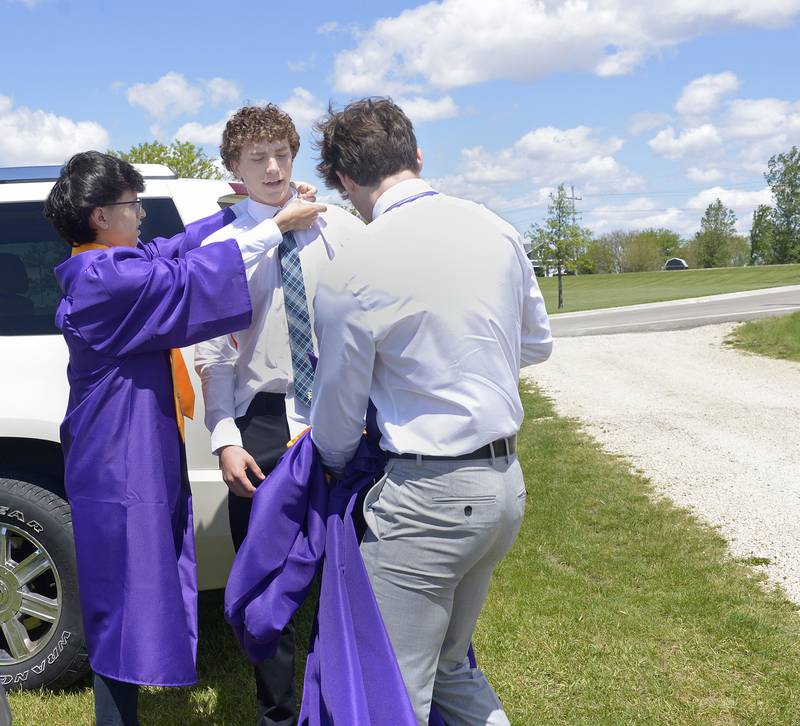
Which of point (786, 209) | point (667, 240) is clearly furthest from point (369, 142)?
point (667, 240)

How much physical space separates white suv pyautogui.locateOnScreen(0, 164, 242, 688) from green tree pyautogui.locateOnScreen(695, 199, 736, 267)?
297ft

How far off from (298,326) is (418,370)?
0.81 metres

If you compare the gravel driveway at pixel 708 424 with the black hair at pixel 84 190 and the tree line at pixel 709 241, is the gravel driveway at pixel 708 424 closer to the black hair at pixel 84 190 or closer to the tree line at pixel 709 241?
the black hair at pixel 84 190

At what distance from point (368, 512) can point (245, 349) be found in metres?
0.86

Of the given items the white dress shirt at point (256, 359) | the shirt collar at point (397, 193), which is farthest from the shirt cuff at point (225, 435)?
the shirt collar at point (397, 193)

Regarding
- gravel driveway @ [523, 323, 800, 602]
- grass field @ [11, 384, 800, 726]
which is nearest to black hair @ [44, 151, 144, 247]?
grass field @ [11, 384, 800, 726]

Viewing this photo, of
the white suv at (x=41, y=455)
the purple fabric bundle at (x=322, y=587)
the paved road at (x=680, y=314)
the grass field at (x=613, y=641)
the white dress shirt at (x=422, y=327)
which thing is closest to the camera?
the white dress shirt at (x=422, y=327)

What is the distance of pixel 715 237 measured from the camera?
89250mm

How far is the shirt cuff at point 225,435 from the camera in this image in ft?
9.21

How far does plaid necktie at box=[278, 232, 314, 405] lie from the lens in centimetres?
282

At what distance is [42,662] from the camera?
140 inches

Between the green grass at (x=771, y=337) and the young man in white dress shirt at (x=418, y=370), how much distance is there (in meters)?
13.4

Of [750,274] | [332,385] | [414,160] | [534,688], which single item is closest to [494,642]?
[534,688]

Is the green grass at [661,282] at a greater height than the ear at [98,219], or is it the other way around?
the ear at [98,219]
